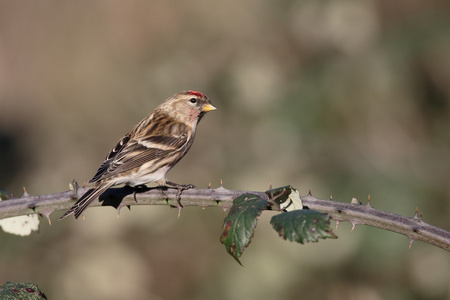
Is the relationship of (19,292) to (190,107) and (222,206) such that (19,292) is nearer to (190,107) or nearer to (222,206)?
(222,206)

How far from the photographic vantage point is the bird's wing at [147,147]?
17.1 ft

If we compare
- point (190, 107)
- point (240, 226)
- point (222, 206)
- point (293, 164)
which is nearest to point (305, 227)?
point (240, 226)

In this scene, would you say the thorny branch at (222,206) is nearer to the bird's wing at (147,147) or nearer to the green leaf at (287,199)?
the green leaf at (287,199)

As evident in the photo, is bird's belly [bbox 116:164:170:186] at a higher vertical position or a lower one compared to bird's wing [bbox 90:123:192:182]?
lower

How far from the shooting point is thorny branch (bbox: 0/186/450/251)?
264cm

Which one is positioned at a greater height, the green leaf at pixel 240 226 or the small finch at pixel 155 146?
the small finch at pixel 155 146

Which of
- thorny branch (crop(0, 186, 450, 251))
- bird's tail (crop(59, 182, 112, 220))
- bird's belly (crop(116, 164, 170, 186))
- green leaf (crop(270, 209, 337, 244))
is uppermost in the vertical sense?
bird's belly (crop(116, 164, 170, 186))

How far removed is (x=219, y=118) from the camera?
8.72m

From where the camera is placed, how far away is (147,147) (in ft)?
18.2

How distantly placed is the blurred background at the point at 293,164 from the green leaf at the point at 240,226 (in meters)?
3.06

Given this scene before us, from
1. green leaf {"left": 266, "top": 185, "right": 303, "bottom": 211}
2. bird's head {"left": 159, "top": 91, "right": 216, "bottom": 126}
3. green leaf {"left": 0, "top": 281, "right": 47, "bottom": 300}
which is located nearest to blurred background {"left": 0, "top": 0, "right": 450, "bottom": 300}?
bird's head {"left": 159, "top": 91, "right": 216, "bottom": 126}

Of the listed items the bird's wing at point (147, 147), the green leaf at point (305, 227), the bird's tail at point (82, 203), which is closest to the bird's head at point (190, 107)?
the bird's wing at point (147, 147)

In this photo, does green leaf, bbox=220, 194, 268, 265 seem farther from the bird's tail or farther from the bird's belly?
the bird's belly

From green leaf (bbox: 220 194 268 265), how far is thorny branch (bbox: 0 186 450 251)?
0.61 feet
